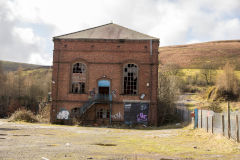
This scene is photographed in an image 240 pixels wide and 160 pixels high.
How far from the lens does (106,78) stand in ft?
85.3

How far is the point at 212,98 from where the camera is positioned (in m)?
37.5

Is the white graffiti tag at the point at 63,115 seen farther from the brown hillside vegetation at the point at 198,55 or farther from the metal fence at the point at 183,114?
the brown hillside vegetation at the point at 198,55

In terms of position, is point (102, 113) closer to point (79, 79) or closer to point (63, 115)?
point (63, 115)

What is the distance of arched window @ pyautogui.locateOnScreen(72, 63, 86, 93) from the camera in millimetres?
26359

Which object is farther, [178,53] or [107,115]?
[178,53]

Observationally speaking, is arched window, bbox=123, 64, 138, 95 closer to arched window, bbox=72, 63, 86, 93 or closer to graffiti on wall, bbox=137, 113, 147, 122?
graffiti on wall, bbox=137, 113, 147, 122

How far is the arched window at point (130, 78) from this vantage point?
85.7 feet

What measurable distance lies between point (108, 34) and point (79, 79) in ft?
18.6

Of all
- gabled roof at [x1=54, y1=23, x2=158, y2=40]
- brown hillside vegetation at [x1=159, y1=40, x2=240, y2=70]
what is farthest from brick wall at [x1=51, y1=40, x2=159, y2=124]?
brown hillside vegetation at [x1=159, y1=40, x2=240, y2=70]

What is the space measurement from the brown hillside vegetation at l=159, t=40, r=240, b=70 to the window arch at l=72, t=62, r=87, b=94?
1936 inches

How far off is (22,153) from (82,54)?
17.8m

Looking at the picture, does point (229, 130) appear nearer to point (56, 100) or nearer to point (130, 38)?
point (130, 38)

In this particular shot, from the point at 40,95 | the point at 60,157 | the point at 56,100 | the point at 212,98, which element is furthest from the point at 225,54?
the point at 60,157

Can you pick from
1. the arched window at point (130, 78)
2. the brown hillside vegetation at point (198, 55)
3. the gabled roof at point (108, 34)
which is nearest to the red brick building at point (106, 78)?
the arched window at point (130, 78)
